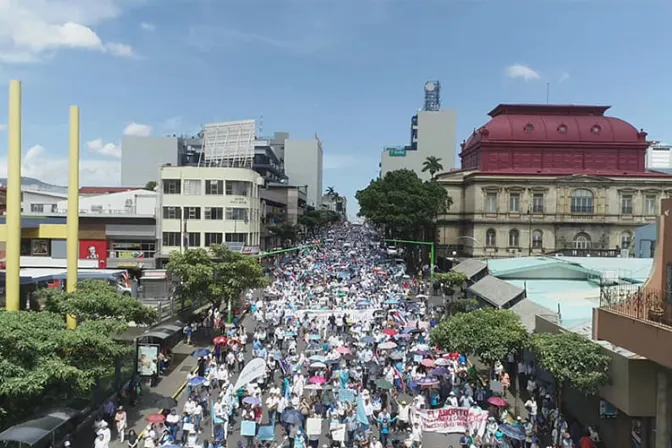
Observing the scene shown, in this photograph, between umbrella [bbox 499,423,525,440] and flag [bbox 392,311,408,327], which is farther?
flag [bbox 392,311,408,327]

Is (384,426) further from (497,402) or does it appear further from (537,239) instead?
(537,239)

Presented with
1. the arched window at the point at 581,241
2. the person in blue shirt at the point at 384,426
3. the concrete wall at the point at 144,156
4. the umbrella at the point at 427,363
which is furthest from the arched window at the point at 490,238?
the concrete wall at the point at 144,156

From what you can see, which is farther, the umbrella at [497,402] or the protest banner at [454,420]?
the umbrella at [497,402]

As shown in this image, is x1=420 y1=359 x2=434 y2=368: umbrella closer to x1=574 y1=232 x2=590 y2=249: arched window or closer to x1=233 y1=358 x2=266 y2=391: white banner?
x1=233 y1=358 x2=266 y2=391: white banner

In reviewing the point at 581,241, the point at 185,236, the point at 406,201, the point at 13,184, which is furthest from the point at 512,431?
the point at 406,201

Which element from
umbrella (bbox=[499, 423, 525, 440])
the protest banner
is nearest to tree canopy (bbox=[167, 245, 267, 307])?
the protest banner

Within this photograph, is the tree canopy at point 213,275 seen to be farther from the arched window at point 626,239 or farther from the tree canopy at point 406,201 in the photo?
the arched window at point 626,239

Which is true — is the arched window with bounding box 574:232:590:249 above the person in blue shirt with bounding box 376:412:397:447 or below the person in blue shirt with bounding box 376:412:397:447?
above
